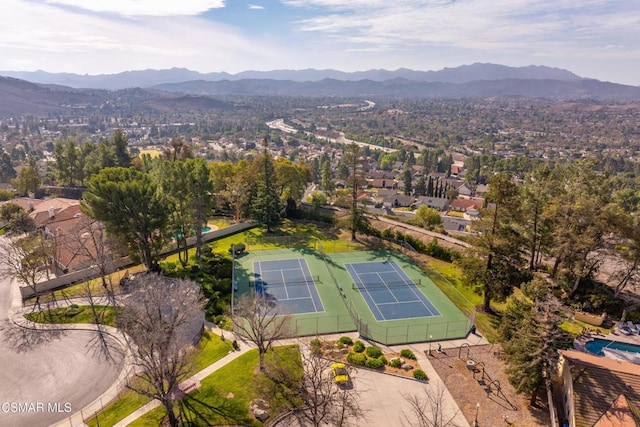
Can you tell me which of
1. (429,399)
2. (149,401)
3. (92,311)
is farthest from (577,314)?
(92,311)

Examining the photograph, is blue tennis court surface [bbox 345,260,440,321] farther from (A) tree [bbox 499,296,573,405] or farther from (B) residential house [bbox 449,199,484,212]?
(B) residential house [bbox 449,199,484,212]

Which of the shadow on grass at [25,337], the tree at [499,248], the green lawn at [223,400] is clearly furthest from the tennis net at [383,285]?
the shadow on grass at [25,337]

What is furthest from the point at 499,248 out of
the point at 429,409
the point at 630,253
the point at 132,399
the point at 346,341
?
the point at 132,399

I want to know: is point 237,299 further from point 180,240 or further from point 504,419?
point 504,419

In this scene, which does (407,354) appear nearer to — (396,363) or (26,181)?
(396,363)

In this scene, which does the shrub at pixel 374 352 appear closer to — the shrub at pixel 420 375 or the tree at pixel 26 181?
the shrub at pixel 420 375
